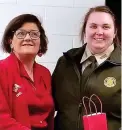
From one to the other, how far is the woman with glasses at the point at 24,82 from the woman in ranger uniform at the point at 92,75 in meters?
0.08

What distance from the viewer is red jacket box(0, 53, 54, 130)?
1552 millimetres

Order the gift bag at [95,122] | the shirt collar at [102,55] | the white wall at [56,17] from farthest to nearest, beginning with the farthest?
1. the white wall at [56,17]
2. the shirt collar at [102,55]
3. the gift bag at [95,122]

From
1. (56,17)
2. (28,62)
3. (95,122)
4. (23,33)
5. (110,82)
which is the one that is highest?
(56,17)

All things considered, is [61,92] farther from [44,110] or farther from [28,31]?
[28,31]

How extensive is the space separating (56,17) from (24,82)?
84 centimetres

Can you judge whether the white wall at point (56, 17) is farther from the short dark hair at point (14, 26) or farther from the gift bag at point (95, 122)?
the gift bag at point (95, 122)

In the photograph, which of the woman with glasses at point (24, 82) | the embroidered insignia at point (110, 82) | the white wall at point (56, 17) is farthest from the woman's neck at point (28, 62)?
the white wall at point (56, 17)

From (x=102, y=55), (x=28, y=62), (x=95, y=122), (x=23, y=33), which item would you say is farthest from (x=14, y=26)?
(x=95, y=122)

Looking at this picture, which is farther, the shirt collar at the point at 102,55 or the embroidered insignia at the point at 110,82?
the shirt collar at the point at 102,55

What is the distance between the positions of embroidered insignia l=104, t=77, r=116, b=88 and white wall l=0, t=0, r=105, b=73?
2.35 feet

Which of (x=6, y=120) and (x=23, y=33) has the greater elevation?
(x=23, y=33)

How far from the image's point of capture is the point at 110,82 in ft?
5.54

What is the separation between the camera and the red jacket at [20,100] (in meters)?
1.55

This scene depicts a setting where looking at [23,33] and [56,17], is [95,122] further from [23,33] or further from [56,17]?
[56,17]
